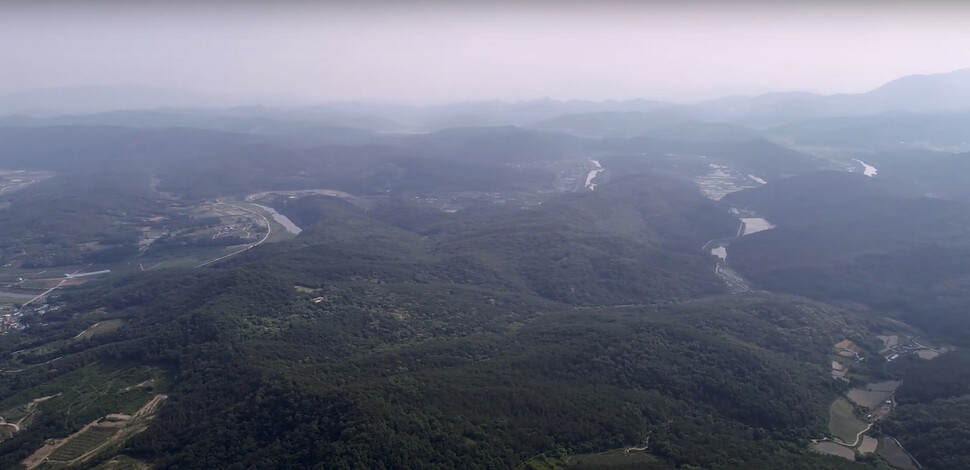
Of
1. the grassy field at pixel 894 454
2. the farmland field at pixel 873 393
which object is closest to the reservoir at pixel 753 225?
the farmland field at pixel 873 393

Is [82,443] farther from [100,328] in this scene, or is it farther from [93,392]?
[100,328]

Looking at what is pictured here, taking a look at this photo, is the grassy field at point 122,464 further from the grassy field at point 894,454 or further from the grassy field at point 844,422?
the grassy field at point 894,454

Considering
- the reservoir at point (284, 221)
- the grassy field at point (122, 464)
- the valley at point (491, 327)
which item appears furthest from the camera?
the reservoir at point (284, 221)

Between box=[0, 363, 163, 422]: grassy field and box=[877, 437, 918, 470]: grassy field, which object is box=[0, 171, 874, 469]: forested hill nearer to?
box=[0, 363, 163, 422]: grassy field

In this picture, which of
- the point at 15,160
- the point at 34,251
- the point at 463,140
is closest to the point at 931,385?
the point at 34,251

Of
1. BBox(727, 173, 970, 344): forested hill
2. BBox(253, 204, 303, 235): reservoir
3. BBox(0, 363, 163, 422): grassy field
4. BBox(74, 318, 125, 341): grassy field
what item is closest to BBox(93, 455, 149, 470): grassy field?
BBox(0, 363, 163, 422): grassy field

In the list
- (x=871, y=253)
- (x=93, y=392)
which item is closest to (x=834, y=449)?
(x=871, y=253)

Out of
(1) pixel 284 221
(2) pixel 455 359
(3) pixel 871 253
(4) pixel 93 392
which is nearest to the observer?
(4) pixel 93 392

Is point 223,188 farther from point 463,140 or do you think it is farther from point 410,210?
point 463,140
